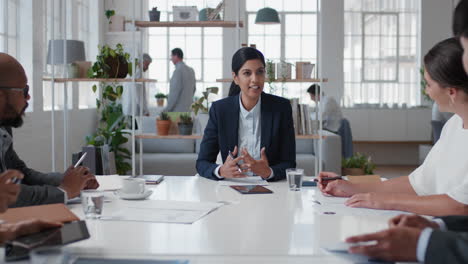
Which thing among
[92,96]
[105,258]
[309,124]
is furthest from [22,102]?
[92,96]

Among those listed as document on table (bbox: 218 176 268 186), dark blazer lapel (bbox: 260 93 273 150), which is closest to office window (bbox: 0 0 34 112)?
dark blazer lapel (bbox: 260 93 273 150)

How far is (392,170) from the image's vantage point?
29.9 feet

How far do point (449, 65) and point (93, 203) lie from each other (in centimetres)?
122

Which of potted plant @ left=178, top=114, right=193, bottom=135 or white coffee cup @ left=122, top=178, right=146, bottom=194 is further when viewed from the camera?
potted plant @ left=178, top=114, right=193, bottom=135

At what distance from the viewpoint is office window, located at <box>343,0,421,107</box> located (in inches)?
396

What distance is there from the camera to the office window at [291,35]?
1036cm

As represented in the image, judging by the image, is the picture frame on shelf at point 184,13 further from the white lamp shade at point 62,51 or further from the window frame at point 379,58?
the window frame at point 379,58

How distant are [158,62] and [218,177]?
318 inches

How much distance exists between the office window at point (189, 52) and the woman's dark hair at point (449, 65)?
27.8 feet

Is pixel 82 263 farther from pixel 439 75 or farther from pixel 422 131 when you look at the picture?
pixel 422 131

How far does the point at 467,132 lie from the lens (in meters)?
1.90

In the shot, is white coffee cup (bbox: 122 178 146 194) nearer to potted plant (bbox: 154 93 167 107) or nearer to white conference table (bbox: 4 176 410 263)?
white conference table (bbox: 4 176 410 263)

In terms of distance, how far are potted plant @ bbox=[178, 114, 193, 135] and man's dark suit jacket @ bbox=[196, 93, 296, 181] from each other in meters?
2.36

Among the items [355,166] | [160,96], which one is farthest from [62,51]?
[160,96]
